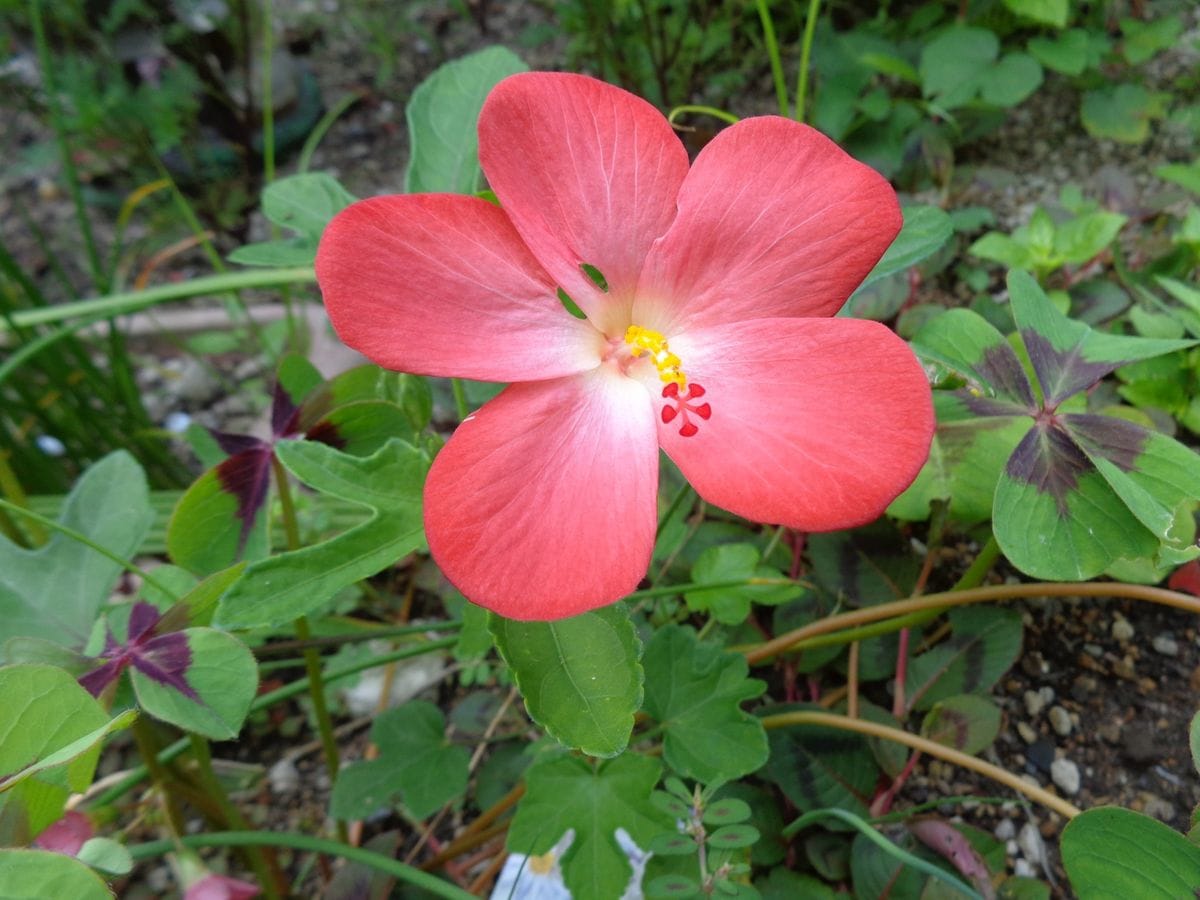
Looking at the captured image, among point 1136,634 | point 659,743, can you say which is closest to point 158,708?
point 659,743

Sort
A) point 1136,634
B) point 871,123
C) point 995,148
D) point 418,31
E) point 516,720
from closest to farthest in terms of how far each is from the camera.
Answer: point 1136,634, point 516,720, point 871,123, point 995,148, point 418,31

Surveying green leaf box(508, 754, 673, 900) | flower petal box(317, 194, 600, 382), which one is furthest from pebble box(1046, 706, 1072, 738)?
flower petal box(317, 194, 600, 382)

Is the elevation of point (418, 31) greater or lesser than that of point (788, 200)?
lesser

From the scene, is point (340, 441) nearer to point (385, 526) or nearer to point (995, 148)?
point (385, 526)

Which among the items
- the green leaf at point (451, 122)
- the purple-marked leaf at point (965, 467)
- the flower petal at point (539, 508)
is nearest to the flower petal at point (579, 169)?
the flower petal at point (539, 508)

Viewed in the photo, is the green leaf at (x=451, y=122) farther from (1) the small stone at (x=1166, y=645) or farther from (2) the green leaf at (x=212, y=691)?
(1) the small stone at (x=1166, y=645)

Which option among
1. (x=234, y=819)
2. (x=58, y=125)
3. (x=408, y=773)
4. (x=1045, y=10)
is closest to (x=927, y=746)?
(x=408, y=773)
